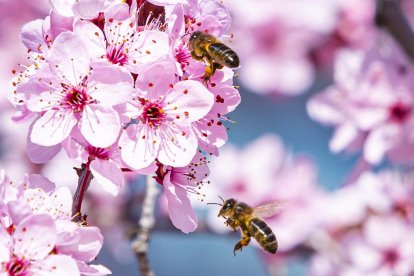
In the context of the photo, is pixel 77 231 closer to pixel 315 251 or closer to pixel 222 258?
pixel 315 251

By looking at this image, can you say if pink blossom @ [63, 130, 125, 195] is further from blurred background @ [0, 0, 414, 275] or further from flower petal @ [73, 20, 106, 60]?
blurred background @ [0, 0, 414, 275]

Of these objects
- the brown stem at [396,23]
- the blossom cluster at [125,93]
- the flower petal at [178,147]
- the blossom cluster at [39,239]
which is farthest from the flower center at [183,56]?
the brown stem at [396,23]

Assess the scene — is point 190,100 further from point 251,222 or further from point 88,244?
point 251,222

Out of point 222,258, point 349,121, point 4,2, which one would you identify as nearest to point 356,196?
point 349,121

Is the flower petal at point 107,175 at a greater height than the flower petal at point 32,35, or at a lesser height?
lesser

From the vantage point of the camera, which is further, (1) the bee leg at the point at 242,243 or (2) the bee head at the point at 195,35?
(1) the bee leg at the point at 242,243

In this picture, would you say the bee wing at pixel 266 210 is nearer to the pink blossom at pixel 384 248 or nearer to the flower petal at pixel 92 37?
the flower petal at pixel 92 37

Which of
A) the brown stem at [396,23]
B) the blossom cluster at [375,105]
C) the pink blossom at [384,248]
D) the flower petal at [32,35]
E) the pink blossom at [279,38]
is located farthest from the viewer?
the pink blossom at [279,38]

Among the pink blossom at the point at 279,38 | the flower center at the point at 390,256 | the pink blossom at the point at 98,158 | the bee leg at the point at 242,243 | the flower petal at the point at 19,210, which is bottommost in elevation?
the flower center at the point at 390,256
